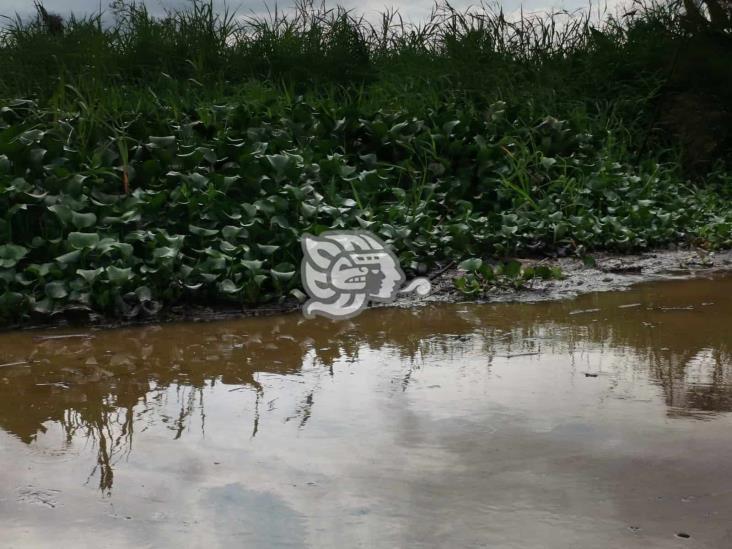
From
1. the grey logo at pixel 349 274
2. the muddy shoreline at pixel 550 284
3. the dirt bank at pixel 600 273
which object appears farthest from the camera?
the dirt bank at pixel 600 273

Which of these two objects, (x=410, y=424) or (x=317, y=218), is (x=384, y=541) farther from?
(x=317, y=218)

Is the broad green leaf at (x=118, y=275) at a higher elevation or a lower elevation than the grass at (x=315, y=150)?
lower

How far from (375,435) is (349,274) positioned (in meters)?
2.07

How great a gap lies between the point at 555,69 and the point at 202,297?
15.3 feet

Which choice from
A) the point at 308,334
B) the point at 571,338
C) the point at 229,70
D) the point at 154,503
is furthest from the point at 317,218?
the point at 229,70

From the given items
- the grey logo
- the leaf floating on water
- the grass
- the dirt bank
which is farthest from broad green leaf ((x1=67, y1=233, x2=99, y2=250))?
the leaf floating on water

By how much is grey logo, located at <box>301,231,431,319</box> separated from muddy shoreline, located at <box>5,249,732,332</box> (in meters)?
0.09

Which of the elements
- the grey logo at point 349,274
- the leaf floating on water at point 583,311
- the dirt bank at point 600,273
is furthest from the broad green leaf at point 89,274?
the leaf floating on water at point 583,311

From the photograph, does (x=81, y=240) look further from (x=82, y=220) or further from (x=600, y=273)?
(x=600, y=273)

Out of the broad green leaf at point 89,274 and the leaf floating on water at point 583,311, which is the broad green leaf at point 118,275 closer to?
the broad green leaf at point 89,274

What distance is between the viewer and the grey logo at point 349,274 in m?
4.16

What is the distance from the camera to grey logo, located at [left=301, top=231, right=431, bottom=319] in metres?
4.16

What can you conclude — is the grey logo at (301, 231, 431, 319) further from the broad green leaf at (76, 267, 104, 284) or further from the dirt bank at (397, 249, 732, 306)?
the broad green leaf at (76, 267, 104, 284)

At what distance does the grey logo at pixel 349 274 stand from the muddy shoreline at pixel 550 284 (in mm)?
94
